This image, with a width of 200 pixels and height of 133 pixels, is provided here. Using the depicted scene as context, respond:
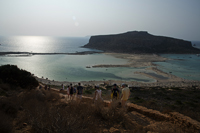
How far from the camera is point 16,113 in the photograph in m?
5.39

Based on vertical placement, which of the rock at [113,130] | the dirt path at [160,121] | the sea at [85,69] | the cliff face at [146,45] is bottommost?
the sea at [85,69]

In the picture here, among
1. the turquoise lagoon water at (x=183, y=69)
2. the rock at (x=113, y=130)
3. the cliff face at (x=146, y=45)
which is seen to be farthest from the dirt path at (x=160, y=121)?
the cliff face at (x=146, y=45)

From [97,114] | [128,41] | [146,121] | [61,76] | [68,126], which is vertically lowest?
[61,76]

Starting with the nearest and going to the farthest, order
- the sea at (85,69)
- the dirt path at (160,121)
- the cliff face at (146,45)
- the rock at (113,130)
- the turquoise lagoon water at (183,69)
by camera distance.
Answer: the rock at (113,130) → the dirt path at (160,121) → the sea at (85,69) → the turquoise lagoon water at (183,69) → the cliff face at (146,45)

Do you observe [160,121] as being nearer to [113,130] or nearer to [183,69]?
[113,130]

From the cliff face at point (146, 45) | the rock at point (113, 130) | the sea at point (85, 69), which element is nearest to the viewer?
the rock at point (113, 130)

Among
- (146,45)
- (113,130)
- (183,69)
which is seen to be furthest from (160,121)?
(146,45)

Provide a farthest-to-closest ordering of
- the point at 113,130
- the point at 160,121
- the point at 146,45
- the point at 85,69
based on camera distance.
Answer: the point at 146,45 → the point at 85,69 → the point at 160,121 → the point at 113,130

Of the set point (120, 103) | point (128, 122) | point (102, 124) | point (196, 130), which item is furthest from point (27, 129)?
point (196, 130)

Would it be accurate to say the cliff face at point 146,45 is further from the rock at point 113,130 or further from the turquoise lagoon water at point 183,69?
the rock at point 113,130

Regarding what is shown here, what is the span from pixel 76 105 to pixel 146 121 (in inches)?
116

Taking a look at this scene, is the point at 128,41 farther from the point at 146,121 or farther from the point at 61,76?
the point at 146,121

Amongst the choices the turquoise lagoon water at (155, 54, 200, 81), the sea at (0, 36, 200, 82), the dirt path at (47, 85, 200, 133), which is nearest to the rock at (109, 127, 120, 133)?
the dirt path at (47, 85, 200, 133)

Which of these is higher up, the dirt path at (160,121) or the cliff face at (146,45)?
the cliff face at (146,45)
